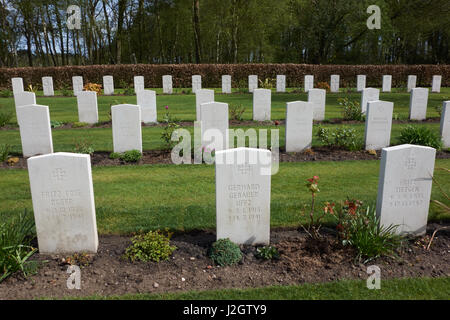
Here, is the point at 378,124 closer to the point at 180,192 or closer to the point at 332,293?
the point at 180,192

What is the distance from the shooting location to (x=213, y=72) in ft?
77.5

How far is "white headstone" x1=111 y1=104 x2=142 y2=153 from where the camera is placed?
8688mm

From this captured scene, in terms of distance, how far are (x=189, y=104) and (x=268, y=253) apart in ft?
44.4

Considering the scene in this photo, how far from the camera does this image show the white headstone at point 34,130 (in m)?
8.79

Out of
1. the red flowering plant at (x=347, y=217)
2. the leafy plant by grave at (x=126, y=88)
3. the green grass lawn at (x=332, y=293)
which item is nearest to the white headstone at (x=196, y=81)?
the leafy plant by grave at (x=126, y=88)

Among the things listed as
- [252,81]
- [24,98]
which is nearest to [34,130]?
[24,98]

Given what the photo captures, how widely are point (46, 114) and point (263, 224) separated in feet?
21.7

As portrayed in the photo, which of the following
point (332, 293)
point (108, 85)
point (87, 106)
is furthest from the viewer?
point (108, 85)

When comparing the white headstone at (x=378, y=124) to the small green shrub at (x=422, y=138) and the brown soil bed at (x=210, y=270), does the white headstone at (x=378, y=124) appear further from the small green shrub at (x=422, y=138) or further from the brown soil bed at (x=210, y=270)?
the brown soil bed at (x=210, y=270)

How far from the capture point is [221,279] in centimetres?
405

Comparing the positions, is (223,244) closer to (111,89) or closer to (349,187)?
(349,187)

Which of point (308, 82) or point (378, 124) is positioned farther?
point (308, 82)

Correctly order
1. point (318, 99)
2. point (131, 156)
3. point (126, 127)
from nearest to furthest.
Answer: point (131, 156)
point (126, 127)
point (318, 99)
